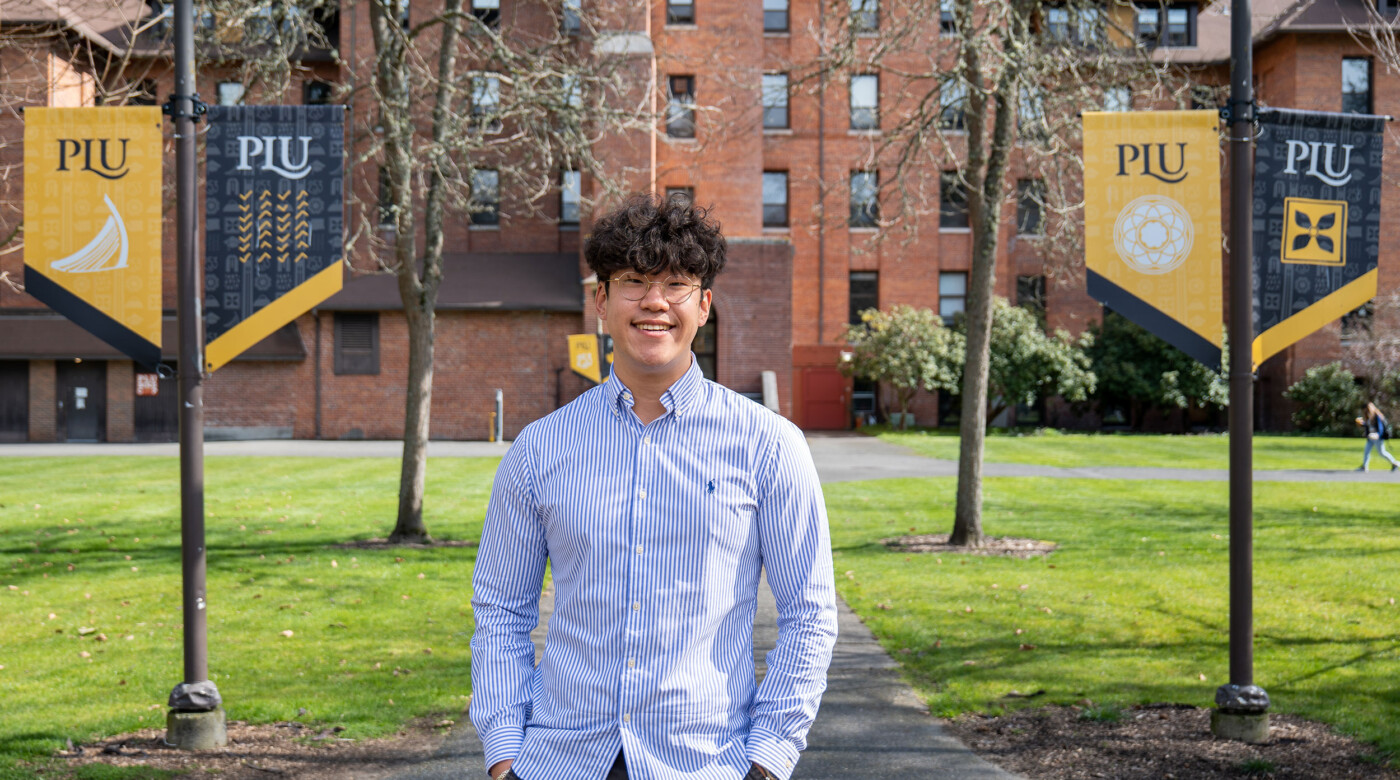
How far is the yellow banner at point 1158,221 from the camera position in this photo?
680 cm

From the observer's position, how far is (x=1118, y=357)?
3778 cm

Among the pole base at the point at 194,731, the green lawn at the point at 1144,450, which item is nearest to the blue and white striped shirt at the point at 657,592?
the pole base at the point at 194,731

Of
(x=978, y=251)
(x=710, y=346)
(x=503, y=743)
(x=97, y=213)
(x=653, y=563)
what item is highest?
(x=978, y=251)

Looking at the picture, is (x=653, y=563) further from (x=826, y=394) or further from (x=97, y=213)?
(x=826, y=394)

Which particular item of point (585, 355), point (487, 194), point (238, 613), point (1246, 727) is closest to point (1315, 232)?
point (1246, 727)

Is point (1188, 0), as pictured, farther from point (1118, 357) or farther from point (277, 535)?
point (277, 535)

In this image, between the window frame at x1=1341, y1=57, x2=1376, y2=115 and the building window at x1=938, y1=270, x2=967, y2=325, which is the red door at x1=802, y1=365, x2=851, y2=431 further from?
the window frame at x1=1341, y1=57, x2=1376, y2=115

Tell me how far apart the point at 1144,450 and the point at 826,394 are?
43.3ft

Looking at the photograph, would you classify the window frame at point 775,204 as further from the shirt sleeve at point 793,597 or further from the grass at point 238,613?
the shirt sleeve at point 793,597

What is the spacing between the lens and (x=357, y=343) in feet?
113

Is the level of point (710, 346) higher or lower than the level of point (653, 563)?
higher

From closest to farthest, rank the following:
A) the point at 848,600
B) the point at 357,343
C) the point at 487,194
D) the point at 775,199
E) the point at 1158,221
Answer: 1. the point at 1158,221
2. the point at 848,600
3. the point at 487,194
4. the point at 357,343
5. the point at 775,199

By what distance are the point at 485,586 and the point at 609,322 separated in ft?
2.25

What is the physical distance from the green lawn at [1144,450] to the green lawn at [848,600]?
7.25 meters
